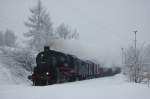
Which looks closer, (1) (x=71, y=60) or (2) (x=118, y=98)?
(2) (x=118, y=98)

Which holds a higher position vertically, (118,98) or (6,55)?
(6,55)

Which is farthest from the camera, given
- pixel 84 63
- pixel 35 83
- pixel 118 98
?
pixel 84 63

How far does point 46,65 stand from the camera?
2703cm

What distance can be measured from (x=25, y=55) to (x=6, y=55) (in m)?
2.77

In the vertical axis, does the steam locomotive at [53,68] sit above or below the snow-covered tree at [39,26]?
below

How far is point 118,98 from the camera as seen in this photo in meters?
14.6

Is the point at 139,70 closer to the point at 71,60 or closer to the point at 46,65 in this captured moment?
the point at 71,60

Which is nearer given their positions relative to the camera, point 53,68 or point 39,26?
point 53,68

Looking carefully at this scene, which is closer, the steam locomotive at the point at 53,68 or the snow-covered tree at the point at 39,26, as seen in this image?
the steam locomotive at the point at 53,68

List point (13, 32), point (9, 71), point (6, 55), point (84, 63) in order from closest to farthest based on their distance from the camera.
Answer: point (9, 71), point (84, 63), point (6, 55), point (13, 32)

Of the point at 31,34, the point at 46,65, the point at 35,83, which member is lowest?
the point at 35,83

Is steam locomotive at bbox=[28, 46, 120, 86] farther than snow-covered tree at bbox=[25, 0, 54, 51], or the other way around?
snow-covered tree at bbox=[25, 0, 54, 51]

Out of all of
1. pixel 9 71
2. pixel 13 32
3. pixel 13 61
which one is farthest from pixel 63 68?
pixel 13 32

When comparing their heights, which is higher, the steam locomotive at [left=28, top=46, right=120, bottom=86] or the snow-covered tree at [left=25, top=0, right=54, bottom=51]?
the snow-covered tree at [left=25, top=0, right=54, bottom=51]
